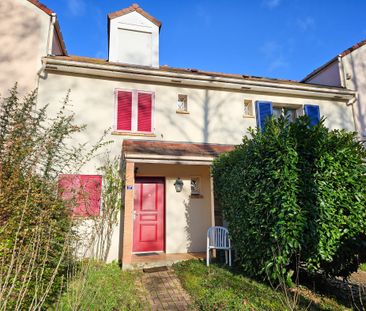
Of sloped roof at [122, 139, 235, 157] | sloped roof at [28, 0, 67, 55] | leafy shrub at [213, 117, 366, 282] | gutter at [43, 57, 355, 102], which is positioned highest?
sloped roof at [28, 0, 67, 55]

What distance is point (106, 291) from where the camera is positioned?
499cm

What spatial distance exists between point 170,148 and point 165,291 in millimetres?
4314

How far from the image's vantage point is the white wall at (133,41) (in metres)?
9.81

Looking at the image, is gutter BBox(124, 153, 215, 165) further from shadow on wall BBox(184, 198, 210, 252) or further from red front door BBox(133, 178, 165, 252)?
shadow on wall BBox(184, 198, 210, 252)

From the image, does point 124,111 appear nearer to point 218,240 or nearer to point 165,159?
point 165,159

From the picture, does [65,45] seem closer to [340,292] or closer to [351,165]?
[351,165]

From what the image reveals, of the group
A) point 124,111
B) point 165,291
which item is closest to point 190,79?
point 124,111

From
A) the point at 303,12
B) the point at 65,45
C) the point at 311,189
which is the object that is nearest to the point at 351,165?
the point at 311,189

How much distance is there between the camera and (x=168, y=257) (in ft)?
26.0

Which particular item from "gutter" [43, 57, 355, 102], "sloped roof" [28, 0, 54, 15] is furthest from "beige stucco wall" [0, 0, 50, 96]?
"gutter" [43, 57, 355, 102]

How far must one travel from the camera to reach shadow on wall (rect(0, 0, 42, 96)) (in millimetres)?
8133

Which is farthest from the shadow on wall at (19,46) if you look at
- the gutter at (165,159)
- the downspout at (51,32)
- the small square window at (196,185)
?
the small square window at (196,185)

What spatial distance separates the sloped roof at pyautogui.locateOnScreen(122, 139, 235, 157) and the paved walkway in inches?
133

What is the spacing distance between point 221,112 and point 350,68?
7.02m
